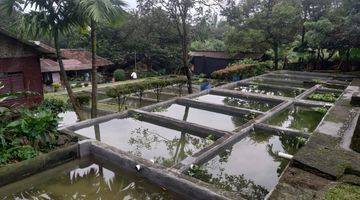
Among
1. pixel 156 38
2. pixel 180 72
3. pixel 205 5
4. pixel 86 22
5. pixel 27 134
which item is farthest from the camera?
pixel 180 72

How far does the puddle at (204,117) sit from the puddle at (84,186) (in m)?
4.90

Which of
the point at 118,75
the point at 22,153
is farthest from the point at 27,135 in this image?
the point at 118,75

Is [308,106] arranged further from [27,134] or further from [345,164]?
[27,134]

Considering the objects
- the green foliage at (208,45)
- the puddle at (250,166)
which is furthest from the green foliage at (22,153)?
the green foliage at (208,45)

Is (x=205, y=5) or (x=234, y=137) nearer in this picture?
(x=234, y=137)

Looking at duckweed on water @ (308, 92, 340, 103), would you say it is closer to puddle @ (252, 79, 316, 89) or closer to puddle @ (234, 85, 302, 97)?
puddle @ (234, 85, 302, 97)

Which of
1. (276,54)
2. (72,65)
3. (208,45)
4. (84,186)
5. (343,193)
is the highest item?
(208,45)

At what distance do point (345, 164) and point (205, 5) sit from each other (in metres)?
14.1

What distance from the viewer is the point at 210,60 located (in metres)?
30.5

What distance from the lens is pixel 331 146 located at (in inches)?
257

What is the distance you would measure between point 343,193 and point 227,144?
3.64 meters

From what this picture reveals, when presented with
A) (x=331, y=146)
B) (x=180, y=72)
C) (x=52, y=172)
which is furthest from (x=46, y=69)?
(x=331, y=146)

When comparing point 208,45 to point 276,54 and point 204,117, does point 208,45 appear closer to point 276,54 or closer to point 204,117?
point 276,54

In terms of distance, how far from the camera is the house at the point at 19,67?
1160 cm
